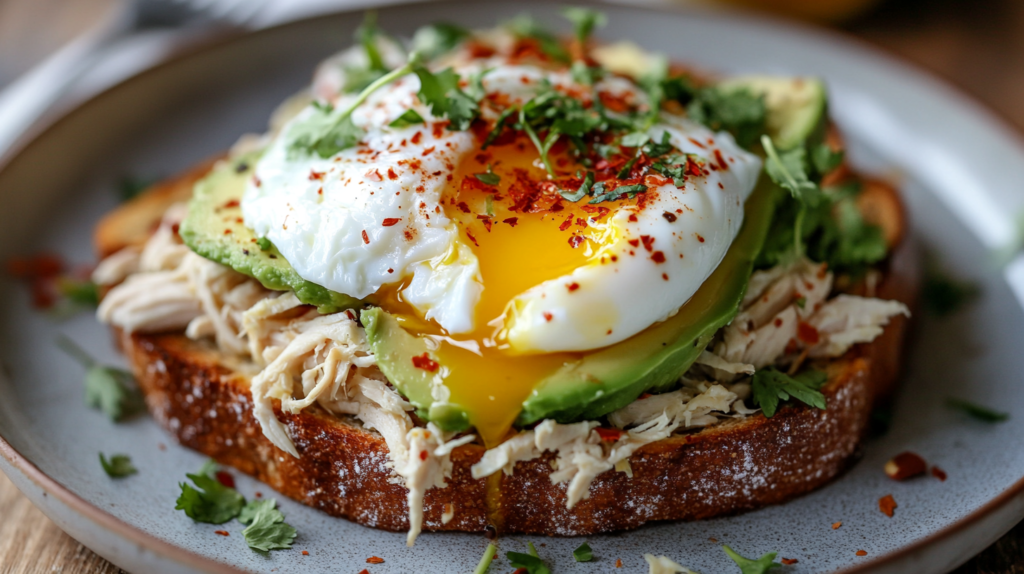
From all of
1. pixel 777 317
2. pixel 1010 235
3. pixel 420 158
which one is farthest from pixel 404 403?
pixel 1010 235

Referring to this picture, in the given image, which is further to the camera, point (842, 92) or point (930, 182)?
point (842, 92)

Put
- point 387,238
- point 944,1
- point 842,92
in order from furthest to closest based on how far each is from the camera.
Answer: point 944,1 → point 842,92 → point 387,238

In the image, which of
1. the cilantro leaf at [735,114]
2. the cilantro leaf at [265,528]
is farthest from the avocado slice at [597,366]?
the cilantro leaf at [735,114]

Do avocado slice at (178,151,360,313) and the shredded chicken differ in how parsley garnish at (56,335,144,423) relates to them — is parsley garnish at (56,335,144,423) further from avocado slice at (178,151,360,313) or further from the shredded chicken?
avocado slice at (178,151,360,313)

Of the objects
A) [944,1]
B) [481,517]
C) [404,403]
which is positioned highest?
[944,1]

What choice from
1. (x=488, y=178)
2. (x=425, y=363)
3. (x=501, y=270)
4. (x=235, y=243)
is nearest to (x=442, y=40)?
(x=488, y=178)

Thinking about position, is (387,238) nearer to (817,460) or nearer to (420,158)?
(420,158)

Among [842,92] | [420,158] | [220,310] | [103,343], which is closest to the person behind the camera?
[420,158]

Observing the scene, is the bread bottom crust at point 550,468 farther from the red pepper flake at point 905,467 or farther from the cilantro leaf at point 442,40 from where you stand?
the cilantro leaf at point 442,40
